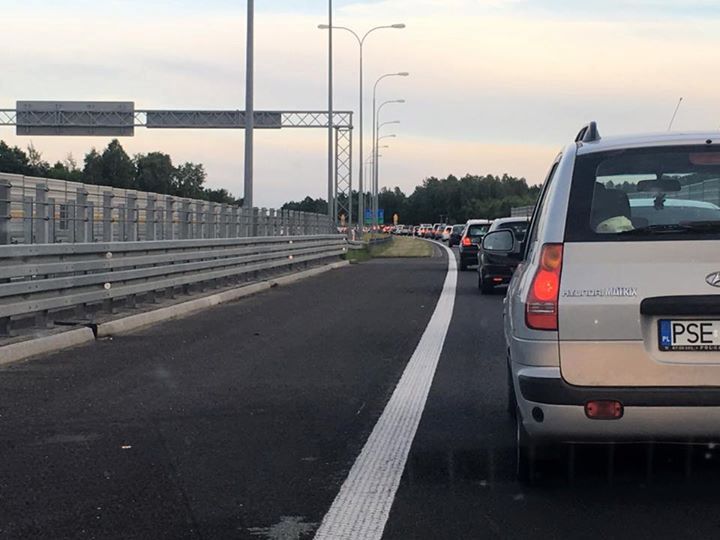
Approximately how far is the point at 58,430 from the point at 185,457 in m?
1.32

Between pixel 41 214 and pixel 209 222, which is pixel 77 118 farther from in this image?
pixel 41 214

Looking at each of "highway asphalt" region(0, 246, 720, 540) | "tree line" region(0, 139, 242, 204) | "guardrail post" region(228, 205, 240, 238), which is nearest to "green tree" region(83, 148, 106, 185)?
"tree line" region(0, 139, 242, 204)

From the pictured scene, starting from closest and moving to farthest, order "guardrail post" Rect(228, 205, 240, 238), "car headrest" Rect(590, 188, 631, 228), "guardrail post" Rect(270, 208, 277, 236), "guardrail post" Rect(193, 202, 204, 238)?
"car headrest" Rect(590, 188, 631, 228)
"guardrail post" Rect(193, 202, 204, 238)
"guardrail post" Rect(228, 205, 240, 238)
"guardrail post" Rect(270, 208, 277, 236)

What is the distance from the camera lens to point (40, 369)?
1046cm

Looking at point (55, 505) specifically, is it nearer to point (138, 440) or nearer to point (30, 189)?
point (138, 440)

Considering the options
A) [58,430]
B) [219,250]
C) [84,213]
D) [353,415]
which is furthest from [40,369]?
[219,250]

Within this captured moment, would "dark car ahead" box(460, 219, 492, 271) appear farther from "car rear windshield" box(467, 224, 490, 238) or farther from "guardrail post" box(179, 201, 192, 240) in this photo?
"guardrail post" box(179, 201, 192, 240)

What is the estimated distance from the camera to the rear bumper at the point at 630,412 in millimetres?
5160

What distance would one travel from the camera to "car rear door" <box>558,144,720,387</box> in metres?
5.18

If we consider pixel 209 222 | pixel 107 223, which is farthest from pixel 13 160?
pixel 107 223

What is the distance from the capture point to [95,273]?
46.4ft

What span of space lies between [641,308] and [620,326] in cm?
13

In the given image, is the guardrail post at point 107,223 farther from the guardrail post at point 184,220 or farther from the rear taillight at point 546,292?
the rear taillight at point 546,292

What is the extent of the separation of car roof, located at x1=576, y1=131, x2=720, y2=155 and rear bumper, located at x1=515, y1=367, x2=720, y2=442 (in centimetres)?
127
